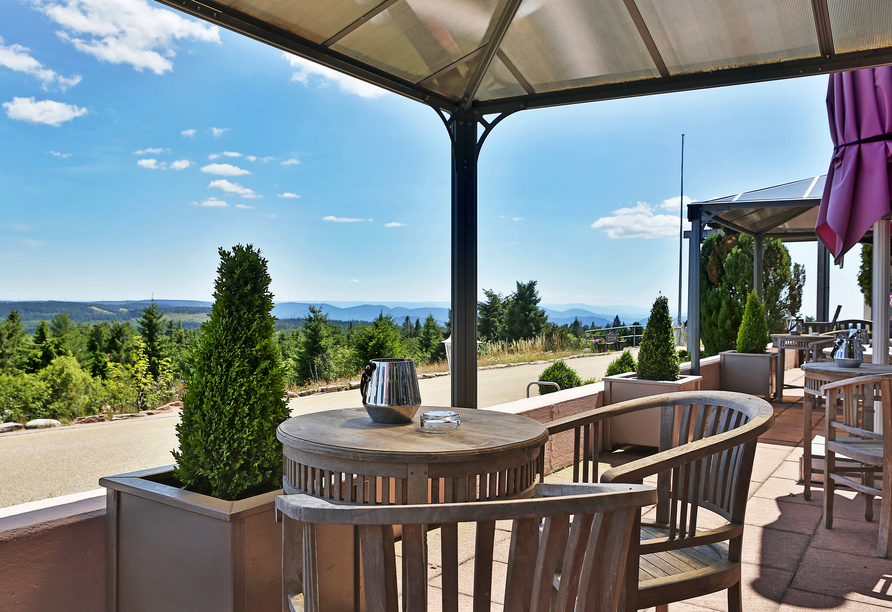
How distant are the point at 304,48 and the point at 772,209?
7.38 meters

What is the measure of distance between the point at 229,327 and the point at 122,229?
126 ft

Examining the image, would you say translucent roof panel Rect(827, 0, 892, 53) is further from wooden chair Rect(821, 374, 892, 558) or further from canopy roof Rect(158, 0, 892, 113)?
wooden chair Rect(821, 374, 892, 558)

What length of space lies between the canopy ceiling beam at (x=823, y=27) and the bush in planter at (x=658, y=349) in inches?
97.1

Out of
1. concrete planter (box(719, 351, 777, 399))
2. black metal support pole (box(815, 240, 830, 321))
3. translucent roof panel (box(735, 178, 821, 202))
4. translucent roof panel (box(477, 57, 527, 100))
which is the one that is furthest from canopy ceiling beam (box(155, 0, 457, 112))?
black metal support pole (box(815, 240, 830, 321))

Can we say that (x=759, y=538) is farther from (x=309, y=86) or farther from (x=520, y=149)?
(x=520, y=149)

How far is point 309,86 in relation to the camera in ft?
141

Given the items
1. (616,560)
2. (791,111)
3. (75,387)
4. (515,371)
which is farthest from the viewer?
(791,111)

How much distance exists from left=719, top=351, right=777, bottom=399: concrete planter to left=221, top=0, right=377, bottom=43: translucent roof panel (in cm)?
638

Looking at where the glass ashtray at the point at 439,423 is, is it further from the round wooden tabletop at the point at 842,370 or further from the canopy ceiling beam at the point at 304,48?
the round wooden tabletop at the point at 842,370

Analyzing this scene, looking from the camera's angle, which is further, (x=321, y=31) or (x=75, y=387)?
(x=75, y=387)

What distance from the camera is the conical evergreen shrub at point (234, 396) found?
73.9 inches

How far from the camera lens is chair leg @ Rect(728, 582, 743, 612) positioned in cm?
151

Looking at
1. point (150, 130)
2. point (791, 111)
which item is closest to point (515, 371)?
point (150, 130)

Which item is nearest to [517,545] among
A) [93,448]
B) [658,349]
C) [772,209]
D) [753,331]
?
[658,349]
